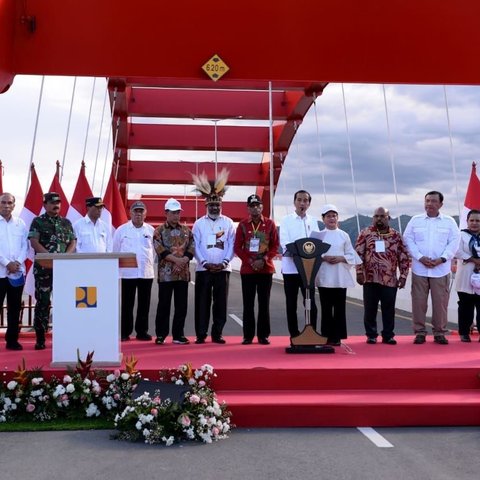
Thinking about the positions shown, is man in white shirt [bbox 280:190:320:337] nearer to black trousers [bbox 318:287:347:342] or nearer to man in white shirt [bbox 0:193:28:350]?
black trousers [bbox 318:287:347:342]

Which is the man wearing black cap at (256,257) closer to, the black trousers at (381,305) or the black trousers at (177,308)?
the black trousers at (177,308)

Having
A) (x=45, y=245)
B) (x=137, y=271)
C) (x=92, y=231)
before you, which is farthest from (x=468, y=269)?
(x=45, y=245)

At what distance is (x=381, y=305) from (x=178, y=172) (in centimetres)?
2062

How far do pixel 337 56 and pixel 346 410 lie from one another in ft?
12.3

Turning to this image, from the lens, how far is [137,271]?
814 centimetres

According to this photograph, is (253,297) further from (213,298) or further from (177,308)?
(177,308)

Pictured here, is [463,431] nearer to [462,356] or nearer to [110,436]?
[462,356]

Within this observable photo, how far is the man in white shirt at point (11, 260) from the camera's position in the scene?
726cm

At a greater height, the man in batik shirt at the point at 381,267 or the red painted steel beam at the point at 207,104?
the red painted steel beam at the point at 207,104

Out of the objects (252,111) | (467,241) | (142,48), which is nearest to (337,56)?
(142,48)

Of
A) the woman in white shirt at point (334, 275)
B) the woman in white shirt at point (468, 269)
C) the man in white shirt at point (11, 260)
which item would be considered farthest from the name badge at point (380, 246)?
the man in white shirt at point (11, 260)

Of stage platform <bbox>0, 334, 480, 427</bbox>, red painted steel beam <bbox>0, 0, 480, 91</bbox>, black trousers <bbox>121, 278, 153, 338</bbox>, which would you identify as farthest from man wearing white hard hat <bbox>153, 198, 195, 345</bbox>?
red painted steel beam <bbox>0, 0, 480, 91</bbox>

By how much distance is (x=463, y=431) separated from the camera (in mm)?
5242

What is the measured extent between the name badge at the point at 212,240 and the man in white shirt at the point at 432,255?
2.27m
